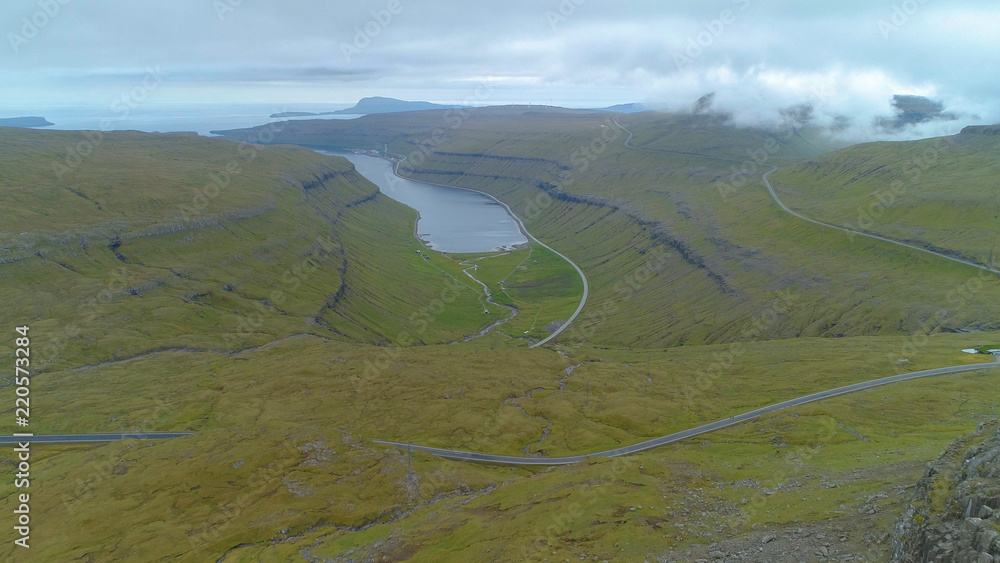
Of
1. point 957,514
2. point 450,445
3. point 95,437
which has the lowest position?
point 450,445

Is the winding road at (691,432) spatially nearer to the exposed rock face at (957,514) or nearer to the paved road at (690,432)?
the paved road at (690,432)

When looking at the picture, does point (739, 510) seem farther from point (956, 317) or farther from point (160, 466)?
point (956, 317)

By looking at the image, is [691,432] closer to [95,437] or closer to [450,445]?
[450,445]

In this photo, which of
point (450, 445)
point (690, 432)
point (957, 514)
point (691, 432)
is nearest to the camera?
point (957, 514)

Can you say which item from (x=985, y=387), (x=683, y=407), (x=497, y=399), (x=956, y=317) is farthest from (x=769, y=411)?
(x=956, y=317)

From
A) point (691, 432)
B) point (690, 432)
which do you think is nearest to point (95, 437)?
point (690, 432)

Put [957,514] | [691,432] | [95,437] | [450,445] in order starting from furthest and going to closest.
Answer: [450,445] < [95,437] < [691,432] < [957,514]
